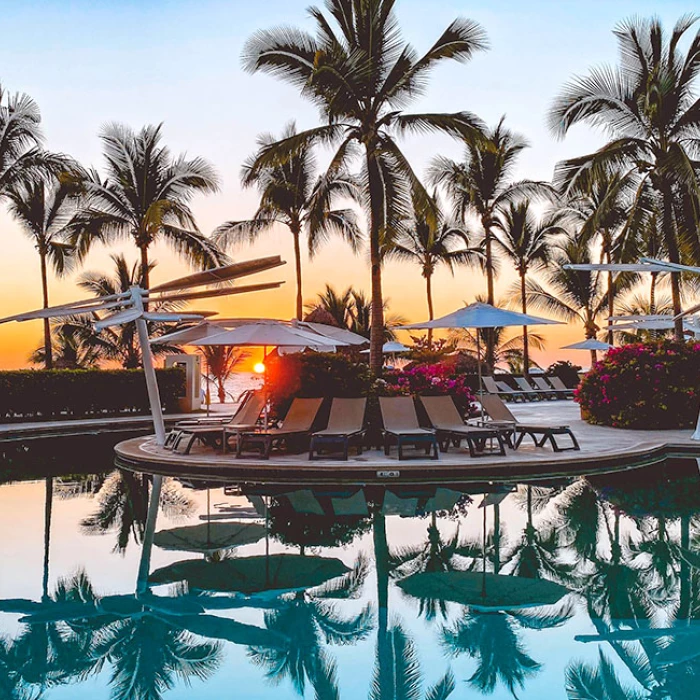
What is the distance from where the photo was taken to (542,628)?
4.58 meters

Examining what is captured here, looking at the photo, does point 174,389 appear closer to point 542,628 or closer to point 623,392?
point 623,392

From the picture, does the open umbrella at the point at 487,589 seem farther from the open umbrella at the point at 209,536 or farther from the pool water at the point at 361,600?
the open umbrella at the point at 209,536

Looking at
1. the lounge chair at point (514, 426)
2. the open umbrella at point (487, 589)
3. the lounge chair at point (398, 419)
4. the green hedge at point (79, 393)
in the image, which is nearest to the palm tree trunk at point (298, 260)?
the green hedge at point (79, 393)

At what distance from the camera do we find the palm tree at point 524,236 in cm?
3116

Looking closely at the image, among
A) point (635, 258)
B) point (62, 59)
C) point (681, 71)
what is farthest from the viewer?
point (635, 258)

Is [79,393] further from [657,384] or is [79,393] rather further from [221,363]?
[657,384]

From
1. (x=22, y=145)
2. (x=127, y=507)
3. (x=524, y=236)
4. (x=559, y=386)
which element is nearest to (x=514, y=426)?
(x=127, y=507)

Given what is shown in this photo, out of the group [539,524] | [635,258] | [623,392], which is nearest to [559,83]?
[635,258]

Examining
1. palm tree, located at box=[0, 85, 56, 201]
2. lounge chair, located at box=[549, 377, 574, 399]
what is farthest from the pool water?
lounge chair, located at box=[549, 377, 574, 399]

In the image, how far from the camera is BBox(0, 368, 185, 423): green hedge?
18.9 metres

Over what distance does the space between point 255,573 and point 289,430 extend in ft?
17.6

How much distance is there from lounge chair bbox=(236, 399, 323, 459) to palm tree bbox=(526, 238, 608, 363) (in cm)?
2356

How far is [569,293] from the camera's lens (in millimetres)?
33812

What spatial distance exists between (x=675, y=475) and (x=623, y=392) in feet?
18.2
